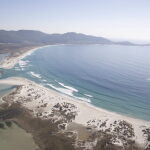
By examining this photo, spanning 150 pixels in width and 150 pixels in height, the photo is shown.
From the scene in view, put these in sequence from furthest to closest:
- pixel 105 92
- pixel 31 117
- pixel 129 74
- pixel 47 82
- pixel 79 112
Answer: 1. pixel 129 74
2. pixel 47 82
3. pixel 105 92
4. pixel 79 112
5. pixel 31 117

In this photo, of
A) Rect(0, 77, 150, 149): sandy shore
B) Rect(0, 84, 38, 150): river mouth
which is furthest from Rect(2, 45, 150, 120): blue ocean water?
Rect(0, 84, 38, 150): river mouth

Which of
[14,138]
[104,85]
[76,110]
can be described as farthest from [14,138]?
[104,85]

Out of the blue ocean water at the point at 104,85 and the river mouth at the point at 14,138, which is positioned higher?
the blue ocean water at the point at 104,85

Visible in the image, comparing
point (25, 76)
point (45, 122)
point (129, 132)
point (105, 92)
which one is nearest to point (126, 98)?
point (105, 92)

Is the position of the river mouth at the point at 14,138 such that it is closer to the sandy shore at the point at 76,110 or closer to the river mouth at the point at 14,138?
the river mouth at the point at 14,138

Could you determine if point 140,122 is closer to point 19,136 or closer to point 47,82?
point 19,136

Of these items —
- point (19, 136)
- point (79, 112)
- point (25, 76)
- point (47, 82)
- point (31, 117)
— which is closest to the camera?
point (19, 136)

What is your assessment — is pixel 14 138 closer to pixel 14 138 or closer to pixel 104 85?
pixel 14 138

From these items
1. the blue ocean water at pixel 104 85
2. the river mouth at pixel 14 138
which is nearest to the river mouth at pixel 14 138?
the river mouth at pixel 14 138
